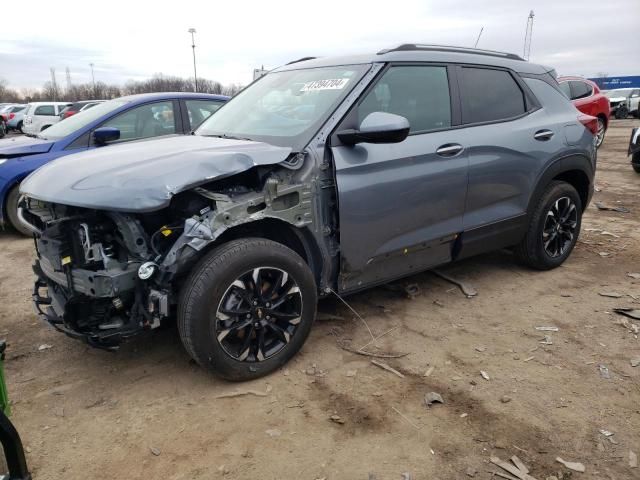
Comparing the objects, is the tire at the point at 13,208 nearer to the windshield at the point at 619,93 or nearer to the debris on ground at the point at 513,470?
the debris on ground at the point at 513,470

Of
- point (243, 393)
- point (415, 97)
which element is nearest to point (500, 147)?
point (415, 97)

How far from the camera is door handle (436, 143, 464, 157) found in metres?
3.61

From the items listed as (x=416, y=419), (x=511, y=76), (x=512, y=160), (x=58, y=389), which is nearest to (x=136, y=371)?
(x=58, y=389)

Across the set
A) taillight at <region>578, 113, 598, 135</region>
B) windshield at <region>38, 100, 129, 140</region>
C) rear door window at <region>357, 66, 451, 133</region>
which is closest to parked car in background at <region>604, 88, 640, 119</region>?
taillight at <region>578, 113, 598, 135</region>

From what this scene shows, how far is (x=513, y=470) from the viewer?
2.34 m

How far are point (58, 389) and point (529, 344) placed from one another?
2972 mm

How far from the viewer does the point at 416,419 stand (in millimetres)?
2688

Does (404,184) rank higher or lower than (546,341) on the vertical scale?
higher

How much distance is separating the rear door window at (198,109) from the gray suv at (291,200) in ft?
7.74

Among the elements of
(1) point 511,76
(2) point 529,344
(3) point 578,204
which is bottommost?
(2) point 529,344

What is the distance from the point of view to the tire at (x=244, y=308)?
107 inches

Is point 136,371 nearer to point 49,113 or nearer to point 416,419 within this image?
point 416,419

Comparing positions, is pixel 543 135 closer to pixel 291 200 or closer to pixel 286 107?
pixel 286 107

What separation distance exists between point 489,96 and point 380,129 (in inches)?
59.8
